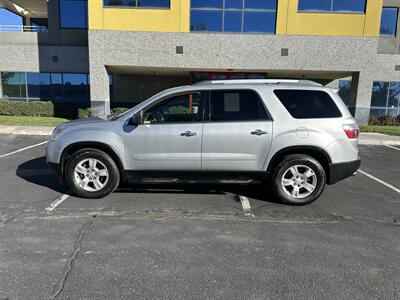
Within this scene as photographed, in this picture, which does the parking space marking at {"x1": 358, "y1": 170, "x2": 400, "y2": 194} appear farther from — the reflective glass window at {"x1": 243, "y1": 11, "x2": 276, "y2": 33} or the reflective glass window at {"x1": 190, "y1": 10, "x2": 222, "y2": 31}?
the reflective glass window at {"x1": 190, "y1": 10, "x2": 222, "y2": 31}

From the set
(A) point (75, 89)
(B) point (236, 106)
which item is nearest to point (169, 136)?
(B) point (236, 106)

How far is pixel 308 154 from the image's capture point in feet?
17.0

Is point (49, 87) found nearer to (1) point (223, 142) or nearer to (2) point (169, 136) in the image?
(2) point (169, 136)

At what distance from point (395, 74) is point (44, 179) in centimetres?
1898

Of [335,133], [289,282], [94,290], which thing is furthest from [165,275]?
[335,133]

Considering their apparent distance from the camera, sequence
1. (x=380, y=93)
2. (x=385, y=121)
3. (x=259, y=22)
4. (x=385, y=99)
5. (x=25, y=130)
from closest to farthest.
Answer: (x=25, y=130) < (x=259, y=22) < (x=385, y=121) < (x=380, y=93) < (x=385, y=99)

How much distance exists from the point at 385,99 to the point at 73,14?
60.2 feet

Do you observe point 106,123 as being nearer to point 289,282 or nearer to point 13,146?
point 289,282

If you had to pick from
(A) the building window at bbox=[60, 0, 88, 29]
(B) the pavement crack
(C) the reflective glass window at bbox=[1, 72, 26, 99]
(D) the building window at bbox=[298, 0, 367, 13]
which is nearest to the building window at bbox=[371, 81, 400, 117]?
(D) the building window at bbox=[298, 0, 367, 13]

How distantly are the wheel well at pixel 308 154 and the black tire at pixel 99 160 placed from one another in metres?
2.43

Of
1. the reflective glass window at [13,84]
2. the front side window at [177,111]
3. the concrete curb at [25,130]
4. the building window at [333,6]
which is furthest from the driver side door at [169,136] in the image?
the reflective glass window at [13,84]

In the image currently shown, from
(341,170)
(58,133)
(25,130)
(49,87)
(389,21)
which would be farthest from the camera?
(49,87)

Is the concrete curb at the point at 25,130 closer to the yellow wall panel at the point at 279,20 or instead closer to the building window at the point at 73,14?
the yellow wall panel at the point at 279,20

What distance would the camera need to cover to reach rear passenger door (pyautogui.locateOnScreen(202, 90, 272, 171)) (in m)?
5.02
